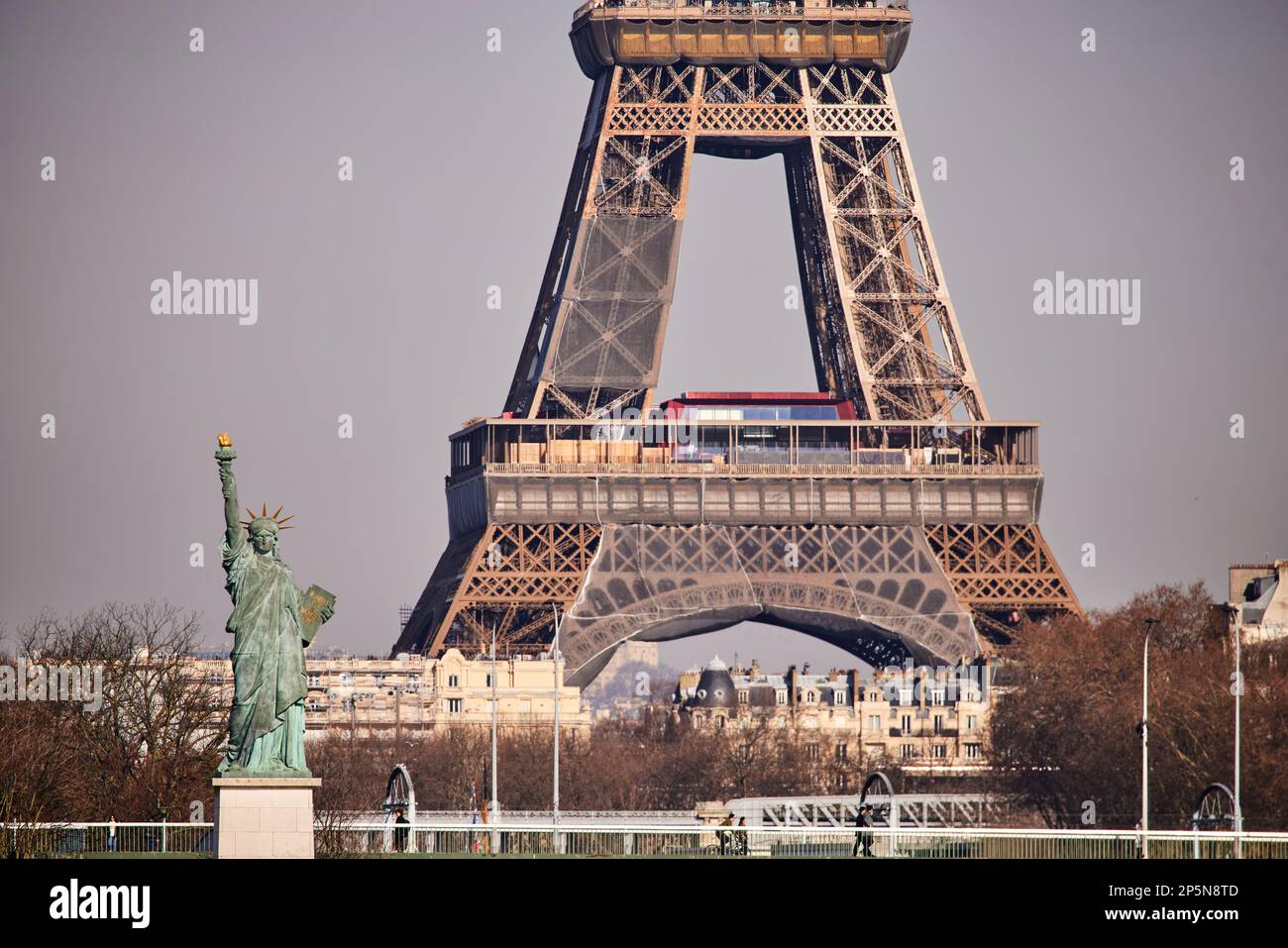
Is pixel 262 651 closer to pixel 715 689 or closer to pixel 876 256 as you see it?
pixel 876 256

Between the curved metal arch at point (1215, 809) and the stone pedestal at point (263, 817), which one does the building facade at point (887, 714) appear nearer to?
the curved metal arch at point (1215, 809)

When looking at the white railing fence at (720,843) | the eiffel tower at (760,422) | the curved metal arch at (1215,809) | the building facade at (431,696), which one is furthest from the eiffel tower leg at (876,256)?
the white railing fence at (720,843)

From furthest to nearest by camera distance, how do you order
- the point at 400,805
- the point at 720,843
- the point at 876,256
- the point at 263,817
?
the point at 876,256, the point at 400,805, the point at 720,843, the point at 263,817

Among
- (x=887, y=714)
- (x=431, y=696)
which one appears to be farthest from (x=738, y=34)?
(x=887, y=714)

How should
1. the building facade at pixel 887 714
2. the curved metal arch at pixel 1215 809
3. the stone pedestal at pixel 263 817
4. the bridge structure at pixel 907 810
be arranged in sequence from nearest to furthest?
the stone pedestal at pixel 263 817 < the curved metal arch at pixel 1215 809 < the bridge structure at pixel 907 810 < the building facade at pixel 887 714

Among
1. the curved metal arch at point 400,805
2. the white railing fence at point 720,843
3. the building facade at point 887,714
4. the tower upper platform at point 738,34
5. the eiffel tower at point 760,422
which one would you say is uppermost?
the tower upper platform at point 738,34

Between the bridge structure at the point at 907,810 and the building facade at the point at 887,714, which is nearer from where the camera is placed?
the bridge structure at the point at 907,810

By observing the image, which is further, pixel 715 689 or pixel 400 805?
pixel 715 689

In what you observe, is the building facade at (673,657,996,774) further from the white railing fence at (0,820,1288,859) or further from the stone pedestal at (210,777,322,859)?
the stone pedestal at (210,777,322,859)
